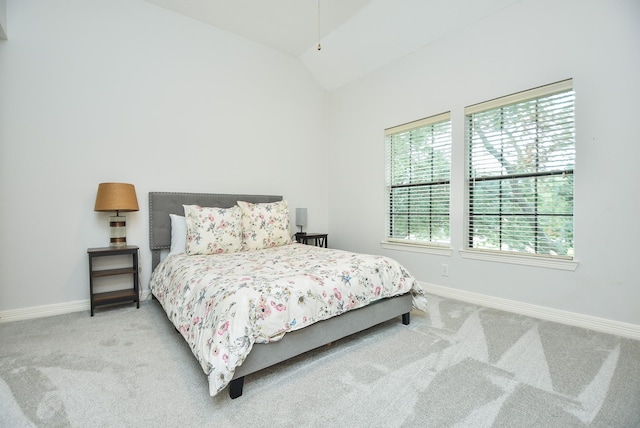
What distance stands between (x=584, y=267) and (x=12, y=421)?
3.74 metres

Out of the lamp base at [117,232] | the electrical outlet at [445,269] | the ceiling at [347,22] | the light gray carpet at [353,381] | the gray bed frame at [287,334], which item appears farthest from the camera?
the electrical outlet at [445,269]

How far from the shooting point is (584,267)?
240 centimetres

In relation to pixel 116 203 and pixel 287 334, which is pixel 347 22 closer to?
pixel 116 203

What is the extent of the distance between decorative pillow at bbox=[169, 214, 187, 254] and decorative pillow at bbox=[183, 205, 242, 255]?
5.7 inches

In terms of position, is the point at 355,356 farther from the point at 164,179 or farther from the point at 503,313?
the point at 164,179

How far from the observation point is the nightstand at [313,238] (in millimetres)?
4152

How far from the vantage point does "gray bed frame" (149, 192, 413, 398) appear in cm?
161

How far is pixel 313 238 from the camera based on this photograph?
4.32m

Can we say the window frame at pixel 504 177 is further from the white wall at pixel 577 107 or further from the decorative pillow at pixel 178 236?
the decorative pillow at pixel 178 236

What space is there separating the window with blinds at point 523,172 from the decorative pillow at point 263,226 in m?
2.10

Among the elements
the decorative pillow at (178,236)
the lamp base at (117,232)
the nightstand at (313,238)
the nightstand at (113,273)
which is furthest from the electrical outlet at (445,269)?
the lamp base at (117,232)

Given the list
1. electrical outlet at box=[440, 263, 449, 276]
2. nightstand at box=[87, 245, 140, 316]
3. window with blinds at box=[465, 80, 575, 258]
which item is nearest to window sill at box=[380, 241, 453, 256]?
electrical outlet at box=[440, 263, 449, 276]

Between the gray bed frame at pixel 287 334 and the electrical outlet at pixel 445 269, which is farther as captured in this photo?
the electrical outlet at pixel 445 269

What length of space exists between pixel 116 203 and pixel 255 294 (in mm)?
1955
